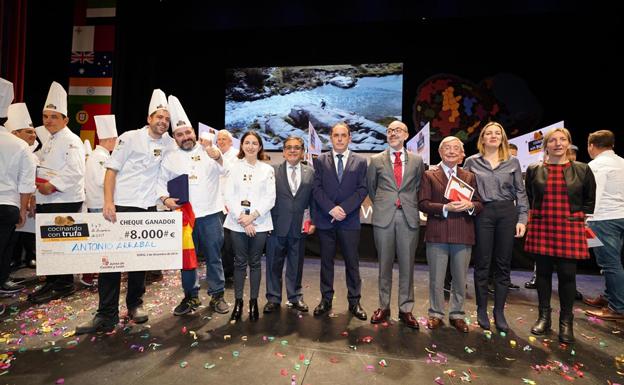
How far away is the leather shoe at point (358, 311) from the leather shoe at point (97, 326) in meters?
1.96

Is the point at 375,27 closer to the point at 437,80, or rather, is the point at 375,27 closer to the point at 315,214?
the point at 437,80

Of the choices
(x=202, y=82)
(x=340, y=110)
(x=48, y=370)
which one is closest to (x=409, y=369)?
(x=48, y=370)

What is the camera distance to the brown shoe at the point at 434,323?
268cm

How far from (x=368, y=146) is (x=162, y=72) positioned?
4.68 m

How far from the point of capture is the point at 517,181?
264 centimetres

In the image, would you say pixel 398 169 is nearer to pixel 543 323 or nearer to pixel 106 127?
pixel 543 323

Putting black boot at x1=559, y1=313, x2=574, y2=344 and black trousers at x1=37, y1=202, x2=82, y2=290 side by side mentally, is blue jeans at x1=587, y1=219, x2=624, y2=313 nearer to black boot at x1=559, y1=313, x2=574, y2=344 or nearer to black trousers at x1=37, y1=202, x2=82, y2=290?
black boot at x1=559, y1=313, x2=574, y2=344

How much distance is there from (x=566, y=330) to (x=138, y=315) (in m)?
3.38

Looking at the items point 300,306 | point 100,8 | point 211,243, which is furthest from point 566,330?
point 100,8

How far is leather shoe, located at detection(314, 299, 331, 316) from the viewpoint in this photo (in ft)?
9.68

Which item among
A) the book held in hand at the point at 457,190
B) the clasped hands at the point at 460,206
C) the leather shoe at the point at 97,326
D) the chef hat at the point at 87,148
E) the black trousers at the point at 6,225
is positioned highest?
the chef hat at the point at 87,148

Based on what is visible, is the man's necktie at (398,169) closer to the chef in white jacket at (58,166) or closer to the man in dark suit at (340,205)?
the man in dark suit at (340,205)

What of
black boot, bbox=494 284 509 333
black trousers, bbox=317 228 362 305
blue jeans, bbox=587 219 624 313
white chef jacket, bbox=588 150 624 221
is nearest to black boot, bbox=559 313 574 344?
black boot, bbox=494 284 509 333

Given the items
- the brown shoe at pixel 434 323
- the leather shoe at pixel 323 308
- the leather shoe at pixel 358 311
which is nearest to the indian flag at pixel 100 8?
the leather shoe at pixel 323 308
